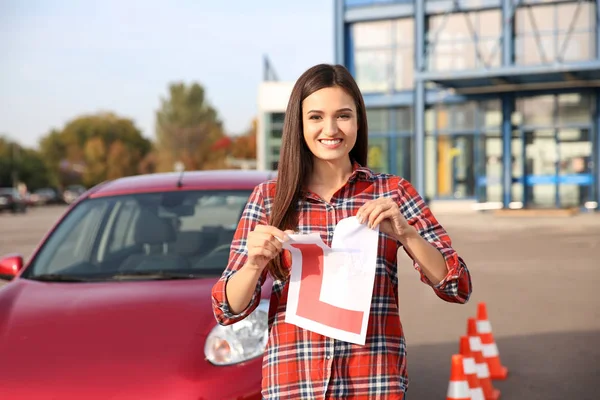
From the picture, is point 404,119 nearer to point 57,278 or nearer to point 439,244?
point 57,278

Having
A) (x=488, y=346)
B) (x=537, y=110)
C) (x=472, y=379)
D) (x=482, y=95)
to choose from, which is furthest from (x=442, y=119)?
(x=472, y=379)

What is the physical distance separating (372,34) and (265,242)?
103 feet

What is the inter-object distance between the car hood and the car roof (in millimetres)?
896

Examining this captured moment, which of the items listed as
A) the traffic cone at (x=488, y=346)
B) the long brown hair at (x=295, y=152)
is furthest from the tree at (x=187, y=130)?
the long brown hair at (x=295, y=152)

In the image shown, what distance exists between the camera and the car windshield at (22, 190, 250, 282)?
4703mm

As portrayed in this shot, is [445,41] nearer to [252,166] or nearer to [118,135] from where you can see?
[252,166]

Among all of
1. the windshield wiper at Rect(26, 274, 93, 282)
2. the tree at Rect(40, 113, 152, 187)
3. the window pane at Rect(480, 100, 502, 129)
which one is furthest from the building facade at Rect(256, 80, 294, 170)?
the tree at Rect(40, 113, 152, 187)

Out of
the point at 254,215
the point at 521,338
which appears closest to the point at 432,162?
the point at 521,338

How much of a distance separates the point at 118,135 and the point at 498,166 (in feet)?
290

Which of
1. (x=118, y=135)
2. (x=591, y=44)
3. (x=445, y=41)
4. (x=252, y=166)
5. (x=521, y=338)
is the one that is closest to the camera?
(x=521, y=338)

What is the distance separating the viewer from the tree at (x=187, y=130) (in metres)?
92.9

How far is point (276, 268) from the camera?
2398mm

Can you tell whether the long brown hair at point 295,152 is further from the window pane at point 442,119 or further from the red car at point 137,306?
the window pane at point 442,119

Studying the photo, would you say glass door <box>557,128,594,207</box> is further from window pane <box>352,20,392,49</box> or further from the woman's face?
the woman's face
